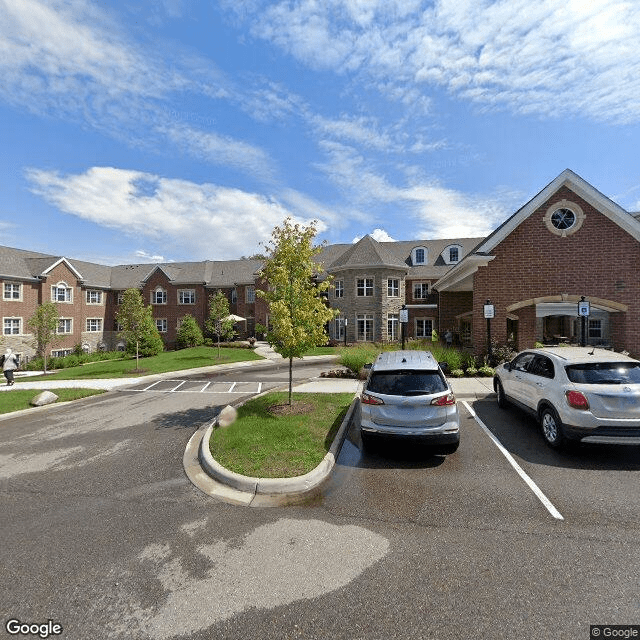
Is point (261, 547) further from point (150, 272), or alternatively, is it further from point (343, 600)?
point (150, 272)

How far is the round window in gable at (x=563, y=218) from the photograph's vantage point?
48.0 ft

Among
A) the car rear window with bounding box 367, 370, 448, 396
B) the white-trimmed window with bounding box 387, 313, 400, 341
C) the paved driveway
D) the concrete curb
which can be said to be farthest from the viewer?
the white-trimmed window with bounding box 387, 313, 400, 341

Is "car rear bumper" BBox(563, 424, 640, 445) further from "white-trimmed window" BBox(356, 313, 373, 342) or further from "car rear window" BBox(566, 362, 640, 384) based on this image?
"white-trimmed window" BBox(356, 313, 373, 342)

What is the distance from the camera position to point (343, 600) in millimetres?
3154

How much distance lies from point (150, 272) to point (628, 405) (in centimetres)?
4313

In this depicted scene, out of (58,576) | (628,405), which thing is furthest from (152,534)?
(628,405)

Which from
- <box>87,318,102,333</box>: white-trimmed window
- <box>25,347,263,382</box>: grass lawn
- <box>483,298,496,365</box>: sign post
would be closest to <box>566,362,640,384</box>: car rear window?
<box>483,298,496,365</box>: sign post

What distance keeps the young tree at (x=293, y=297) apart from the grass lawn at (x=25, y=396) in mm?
8904

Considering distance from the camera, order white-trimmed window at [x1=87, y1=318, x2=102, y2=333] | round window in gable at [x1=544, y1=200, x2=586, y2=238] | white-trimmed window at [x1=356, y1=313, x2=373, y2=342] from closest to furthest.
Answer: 1. round window in gable at [x1=544, y1=200, x2=586, y2=238]
2. white-trimmed window at [x1=356, y1=313, x2=373, y2=342]
3. white-trimmed window at [x1=87, y1=318, x2=102, y2=333]

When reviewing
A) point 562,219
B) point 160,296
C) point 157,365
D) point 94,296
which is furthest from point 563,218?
point 94,296

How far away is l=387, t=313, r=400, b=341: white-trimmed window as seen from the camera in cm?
3080

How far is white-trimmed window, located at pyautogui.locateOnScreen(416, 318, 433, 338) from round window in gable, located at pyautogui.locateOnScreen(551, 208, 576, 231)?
59.1 feet

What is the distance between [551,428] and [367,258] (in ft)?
83.2

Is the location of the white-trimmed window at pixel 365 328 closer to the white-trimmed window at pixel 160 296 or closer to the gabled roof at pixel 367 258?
the gabled roof at pixel 367 258
